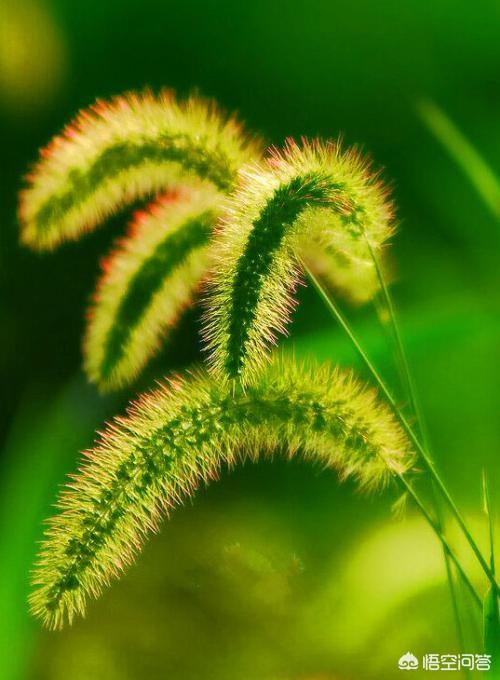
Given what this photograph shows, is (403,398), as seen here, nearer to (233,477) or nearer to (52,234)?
(233,477)

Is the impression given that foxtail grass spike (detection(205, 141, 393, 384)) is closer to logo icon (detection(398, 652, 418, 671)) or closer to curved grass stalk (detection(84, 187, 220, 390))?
curved grass stalk (detection(84, 187, 220, 390))

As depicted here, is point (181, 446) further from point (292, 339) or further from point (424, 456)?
point (292, 339)

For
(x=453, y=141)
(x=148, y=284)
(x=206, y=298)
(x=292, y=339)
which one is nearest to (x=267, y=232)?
(x=206, y=298)

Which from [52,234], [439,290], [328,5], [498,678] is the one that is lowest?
[498,678]

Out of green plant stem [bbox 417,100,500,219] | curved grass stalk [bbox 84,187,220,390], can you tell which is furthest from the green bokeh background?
curved grass stalk [bbox 84,187,220,390]

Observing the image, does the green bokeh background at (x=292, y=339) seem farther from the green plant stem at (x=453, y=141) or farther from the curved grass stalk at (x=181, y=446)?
the curved grass stalk at (x=181, y=446)

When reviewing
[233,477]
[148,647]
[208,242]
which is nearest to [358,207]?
[208,242]

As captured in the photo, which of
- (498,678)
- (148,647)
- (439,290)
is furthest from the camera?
(439,290)

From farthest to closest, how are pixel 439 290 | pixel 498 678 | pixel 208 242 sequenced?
pixel 439 290
pixel 208 242
pixel 498 678
